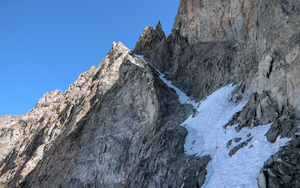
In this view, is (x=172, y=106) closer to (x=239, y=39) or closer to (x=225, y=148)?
(x=239, y=39)

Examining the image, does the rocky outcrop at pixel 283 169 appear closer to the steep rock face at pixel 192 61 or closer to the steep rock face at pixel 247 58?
the steep rock face at pixel 247 58

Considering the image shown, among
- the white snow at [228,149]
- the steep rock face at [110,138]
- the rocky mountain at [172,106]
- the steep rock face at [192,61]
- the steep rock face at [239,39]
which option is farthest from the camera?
the steep rock face at [192,61]

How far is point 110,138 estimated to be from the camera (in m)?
28.0

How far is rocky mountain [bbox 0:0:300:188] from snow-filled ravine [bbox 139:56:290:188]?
421 mm

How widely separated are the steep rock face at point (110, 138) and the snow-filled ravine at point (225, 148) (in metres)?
1.42

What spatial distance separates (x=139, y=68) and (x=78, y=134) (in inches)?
591

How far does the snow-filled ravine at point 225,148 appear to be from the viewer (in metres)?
8.42

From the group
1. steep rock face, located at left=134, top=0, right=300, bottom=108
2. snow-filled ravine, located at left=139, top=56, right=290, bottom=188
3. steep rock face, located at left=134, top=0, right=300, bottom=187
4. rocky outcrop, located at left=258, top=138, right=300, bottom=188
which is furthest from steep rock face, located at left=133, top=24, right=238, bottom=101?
rocky outcrop, located at left=258, top=138, right=300, bottom=188

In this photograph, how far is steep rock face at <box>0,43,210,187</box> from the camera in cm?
1819

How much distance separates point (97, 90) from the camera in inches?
1475

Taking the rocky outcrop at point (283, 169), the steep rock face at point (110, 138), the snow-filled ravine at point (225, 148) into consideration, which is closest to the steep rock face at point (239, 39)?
the snow-filled ravine at point (225, 148)

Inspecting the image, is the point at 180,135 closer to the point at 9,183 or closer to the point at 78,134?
the point at 78,134

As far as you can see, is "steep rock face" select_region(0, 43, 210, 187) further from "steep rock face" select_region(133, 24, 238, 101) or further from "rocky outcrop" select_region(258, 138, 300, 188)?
"rocky outcrop" select_region(258, 138, 300, 188)

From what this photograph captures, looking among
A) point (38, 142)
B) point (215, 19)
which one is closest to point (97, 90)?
point (38, 142)
